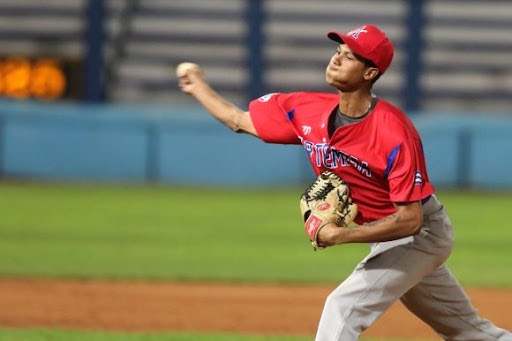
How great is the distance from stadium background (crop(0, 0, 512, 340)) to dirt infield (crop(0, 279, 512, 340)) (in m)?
0.63

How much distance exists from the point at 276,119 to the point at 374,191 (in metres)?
0.64

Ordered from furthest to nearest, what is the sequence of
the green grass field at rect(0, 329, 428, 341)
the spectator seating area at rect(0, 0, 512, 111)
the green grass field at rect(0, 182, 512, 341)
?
the spectator seating area at rect(0, 0, 512, 111) < the green grass field at rect(0, 182, 512, 341) < the green grass field at rect(0, 329, 428, 341)

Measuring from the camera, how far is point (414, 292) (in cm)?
508

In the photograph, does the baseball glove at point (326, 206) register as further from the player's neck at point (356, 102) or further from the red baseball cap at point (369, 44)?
the red baseball cap at point (369, 44)

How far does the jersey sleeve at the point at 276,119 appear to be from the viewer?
5113mm

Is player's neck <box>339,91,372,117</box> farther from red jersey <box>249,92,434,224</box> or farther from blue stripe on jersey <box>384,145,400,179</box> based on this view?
blue stripe on jersey <box>384,145,400,179</box>

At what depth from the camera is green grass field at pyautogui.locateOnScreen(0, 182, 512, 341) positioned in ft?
32.8

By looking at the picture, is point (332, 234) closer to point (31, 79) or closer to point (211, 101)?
point (211, 101)

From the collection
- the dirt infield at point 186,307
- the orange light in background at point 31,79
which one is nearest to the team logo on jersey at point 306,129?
the dirt infield at point 186,307

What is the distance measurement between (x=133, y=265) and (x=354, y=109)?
595 cm

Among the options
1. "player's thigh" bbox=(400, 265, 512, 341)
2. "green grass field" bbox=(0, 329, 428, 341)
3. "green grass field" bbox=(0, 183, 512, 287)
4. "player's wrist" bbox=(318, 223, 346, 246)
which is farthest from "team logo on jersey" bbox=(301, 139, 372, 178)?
"green grass field" bbox=(0, 183, 512, 287)

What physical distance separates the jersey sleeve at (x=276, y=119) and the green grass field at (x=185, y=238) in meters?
2.05

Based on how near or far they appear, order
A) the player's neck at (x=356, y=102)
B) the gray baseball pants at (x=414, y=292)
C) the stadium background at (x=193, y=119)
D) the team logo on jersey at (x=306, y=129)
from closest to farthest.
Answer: the gray baseball pants at (x=414, y=292) → the player's neck at (x=356, y=102) → the team logo on jersey at (x=306, y=129) → the stadium background at (x=193, y=119)

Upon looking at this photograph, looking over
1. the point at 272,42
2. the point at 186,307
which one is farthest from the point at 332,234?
the point at 272,42
